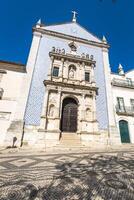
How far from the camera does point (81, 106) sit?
15961 millimetres

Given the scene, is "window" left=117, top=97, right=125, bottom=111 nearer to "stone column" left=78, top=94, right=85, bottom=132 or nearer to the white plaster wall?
"stone column" left=78, top=94, right=85, bottom=132

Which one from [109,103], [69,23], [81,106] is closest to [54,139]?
[81,106]

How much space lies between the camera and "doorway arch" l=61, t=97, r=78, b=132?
1511 cm

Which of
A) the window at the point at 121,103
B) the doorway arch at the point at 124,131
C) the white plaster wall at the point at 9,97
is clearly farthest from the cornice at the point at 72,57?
the doorway arch at the point at 124,131

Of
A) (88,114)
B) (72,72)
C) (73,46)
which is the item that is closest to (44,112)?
(88,114)

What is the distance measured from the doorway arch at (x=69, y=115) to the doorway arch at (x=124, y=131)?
5.92m

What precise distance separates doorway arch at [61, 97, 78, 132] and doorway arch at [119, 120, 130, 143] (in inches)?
233

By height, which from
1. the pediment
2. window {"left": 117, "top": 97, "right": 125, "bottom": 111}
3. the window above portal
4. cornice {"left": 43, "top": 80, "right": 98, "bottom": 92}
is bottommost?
window {"left": 117, "top": 97, "right": 125, "bottom": 111}

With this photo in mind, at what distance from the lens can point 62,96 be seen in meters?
15.9

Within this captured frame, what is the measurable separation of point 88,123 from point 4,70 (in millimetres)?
11394

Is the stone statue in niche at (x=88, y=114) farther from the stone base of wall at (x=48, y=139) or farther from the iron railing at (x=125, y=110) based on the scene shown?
the iron railing at (x=125, y=110)

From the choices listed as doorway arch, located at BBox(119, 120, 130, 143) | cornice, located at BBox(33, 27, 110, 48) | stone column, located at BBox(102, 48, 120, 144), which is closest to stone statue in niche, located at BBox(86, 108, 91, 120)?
stone column, located at BBox(102, 48, 120, 144)

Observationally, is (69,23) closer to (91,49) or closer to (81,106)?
(91,49)

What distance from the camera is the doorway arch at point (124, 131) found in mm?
16188
